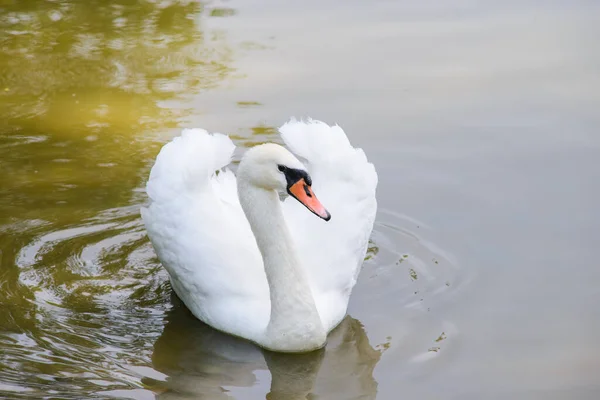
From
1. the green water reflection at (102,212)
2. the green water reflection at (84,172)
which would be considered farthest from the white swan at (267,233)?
the green water reflection at (84,172)

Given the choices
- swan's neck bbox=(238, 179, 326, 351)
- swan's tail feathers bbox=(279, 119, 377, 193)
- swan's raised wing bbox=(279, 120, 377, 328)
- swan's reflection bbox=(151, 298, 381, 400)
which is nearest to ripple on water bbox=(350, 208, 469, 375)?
swan's reflection bbox=(151, 298, 381, 400)

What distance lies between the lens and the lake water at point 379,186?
5879mm

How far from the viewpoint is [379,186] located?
819cm

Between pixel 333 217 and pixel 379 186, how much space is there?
184cm

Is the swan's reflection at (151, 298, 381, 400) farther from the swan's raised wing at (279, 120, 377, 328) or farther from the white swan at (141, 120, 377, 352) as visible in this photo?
the swan's raised wing at (279, 120, 377, 328)

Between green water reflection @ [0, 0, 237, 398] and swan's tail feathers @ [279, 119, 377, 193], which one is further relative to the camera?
swan's tail feathers @ [279, 119, 377, 193]

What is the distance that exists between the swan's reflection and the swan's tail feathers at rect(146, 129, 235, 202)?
2.75 feet

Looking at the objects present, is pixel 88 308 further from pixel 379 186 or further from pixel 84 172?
pixel 379 186

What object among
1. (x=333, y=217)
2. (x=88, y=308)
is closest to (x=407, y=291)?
(x=333, y=217)

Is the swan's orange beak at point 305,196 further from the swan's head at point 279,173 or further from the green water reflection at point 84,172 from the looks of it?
the green water reflection at point 84,172

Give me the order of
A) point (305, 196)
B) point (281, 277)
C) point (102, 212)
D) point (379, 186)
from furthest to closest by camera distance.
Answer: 1. point (379, 186)
2. point (102, 212)
3. point (281, 277)
4. point (305, 196)

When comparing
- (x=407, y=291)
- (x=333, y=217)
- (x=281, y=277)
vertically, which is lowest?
(x=407, y=291)

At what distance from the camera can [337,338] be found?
626 cm

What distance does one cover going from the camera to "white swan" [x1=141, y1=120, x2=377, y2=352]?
5.91 m
